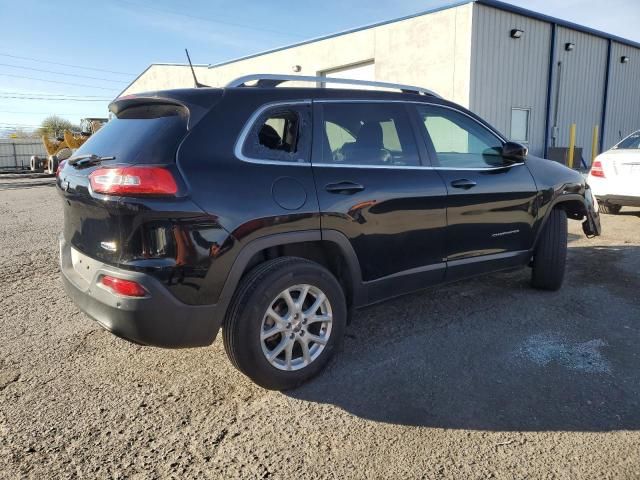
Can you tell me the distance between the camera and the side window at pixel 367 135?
3.35 metres

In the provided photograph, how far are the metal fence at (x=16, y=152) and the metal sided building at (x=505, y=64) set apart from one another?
2068 centimetres

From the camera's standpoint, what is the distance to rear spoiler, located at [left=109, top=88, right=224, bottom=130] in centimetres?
282

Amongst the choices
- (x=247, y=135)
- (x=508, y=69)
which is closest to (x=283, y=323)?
(x=247, y=135)

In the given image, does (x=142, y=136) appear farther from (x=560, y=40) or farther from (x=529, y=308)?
(x=560, y=40)

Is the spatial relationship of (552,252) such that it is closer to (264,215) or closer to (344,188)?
(344,188)

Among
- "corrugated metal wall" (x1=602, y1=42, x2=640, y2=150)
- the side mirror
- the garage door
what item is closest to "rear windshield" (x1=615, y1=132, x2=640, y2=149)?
the side mirror

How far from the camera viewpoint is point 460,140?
403cm

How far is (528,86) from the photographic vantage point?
1711cm

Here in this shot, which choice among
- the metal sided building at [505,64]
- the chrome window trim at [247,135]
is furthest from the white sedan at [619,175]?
the metal sided building at [505,64]

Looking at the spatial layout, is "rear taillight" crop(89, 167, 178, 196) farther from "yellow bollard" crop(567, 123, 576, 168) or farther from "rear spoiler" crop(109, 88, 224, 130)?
"yellow bollard" crop(567, 123, 576, 168)

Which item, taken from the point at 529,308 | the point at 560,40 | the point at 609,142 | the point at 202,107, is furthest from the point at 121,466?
the point at 609,142

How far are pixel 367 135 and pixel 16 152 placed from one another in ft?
122

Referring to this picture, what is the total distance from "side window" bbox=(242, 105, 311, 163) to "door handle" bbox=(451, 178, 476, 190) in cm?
128

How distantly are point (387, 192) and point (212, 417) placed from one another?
69.5 inches
